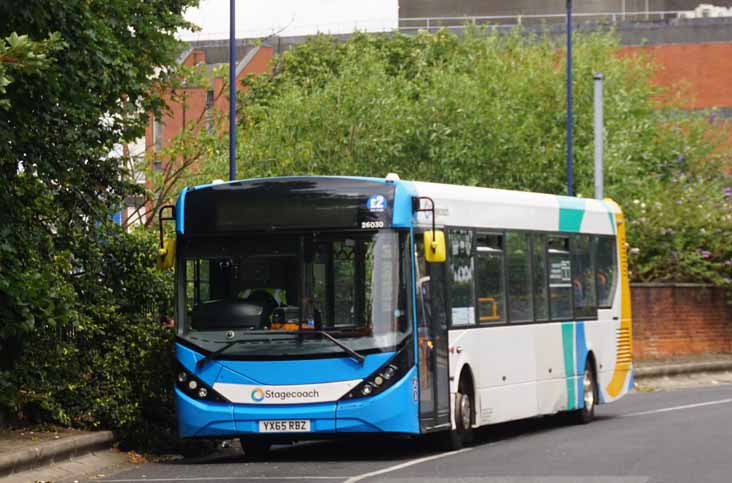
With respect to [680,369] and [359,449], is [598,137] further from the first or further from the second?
[359,449]

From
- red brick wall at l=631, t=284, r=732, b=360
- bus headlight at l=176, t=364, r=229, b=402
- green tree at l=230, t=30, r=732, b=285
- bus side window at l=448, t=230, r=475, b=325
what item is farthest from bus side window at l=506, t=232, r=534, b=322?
red brick wall at l=631, t=284, r=732, b=360

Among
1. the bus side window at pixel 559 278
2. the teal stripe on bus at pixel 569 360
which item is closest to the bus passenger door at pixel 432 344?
the bus side window at pixel 559 278

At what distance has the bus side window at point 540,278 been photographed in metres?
20.8

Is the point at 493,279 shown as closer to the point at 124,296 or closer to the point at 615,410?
the point at 124,296

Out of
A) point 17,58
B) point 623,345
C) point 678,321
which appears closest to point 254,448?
point 17,58

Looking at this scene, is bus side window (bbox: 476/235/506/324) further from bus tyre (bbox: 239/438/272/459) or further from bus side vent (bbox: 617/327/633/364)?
bus side vent (bbox: 617/327/633/364)

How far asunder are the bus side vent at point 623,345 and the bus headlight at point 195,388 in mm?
9548

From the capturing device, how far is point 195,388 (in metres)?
16.9

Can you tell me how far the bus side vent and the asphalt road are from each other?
231 cm

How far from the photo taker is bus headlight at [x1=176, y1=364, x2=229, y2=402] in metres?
16.8

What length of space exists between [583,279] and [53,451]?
975cm

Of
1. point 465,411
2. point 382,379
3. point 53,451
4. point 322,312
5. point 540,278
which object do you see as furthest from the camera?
point 540,278

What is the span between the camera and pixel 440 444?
17.9 meters

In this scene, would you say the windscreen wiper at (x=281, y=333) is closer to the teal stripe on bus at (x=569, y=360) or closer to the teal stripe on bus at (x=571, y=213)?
the teal stripe on bus at (x=569, y=360)
